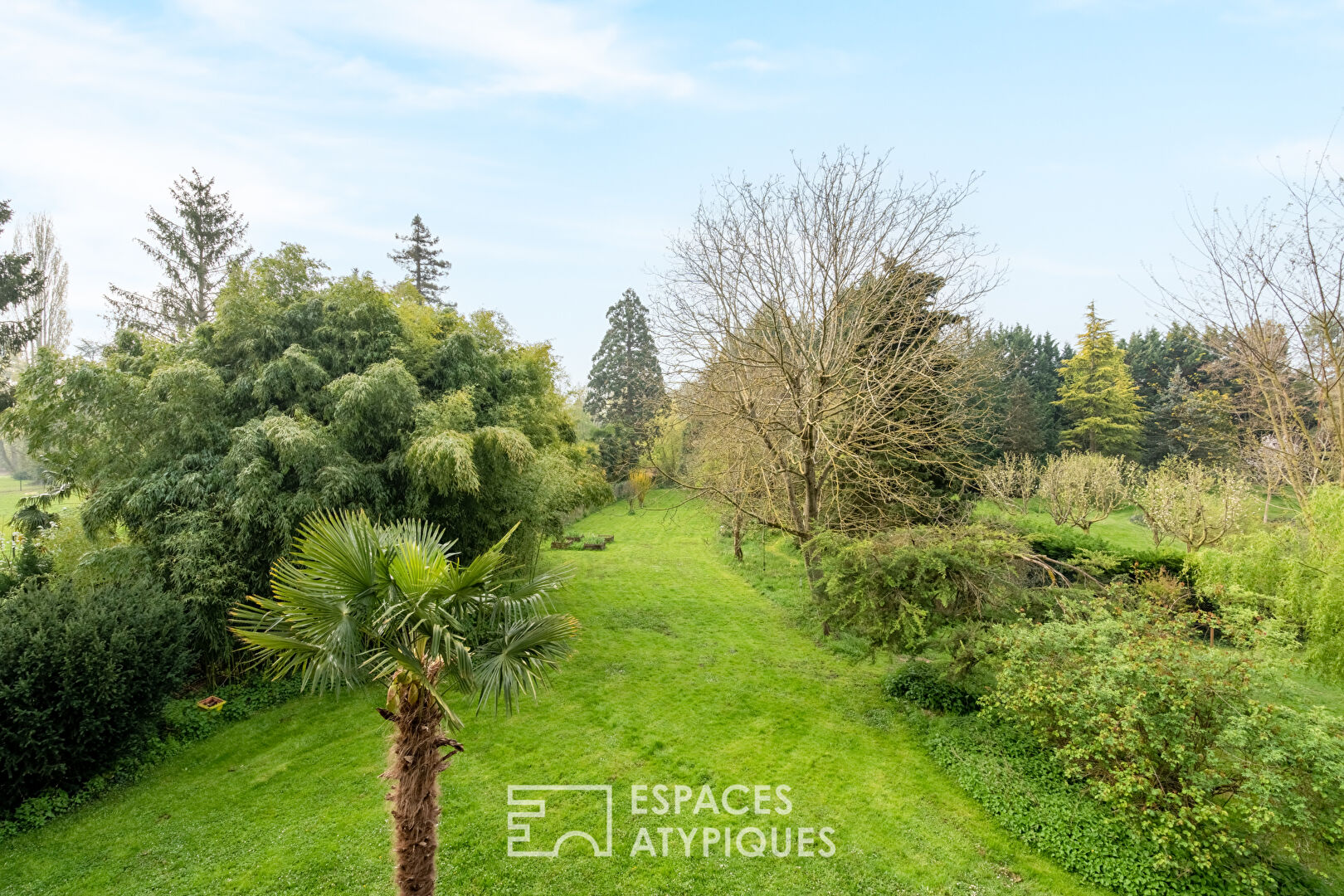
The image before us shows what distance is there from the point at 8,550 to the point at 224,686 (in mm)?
5320

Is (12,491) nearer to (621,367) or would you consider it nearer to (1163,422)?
(621,367)

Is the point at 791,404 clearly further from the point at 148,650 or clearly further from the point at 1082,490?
the point at 1082,490

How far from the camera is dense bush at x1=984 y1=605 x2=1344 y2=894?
3678 mm

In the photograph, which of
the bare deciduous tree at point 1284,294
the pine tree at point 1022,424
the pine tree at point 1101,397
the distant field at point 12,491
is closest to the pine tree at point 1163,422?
the pine tree at point 1101,397

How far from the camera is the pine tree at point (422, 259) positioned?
2461 centimetres

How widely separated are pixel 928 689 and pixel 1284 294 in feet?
22.8

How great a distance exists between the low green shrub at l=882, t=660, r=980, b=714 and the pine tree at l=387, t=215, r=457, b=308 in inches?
980

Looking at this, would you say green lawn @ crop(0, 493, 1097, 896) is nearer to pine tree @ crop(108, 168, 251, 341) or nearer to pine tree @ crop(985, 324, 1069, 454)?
pine tree @ crop(108, 168, 251, 341)

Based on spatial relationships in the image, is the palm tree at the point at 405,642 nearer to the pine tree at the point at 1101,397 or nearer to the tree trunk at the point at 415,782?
the tree trunk at the point at 415,782

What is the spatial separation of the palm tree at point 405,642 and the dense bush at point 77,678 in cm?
321

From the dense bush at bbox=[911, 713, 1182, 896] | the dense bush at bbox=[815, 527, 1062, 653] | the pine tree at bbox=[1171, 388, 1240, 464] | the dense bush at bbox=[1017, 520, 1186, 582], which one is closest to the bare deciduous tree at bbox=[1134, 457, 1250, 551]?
the dense bush at bbox=[1017, 520, 1186, 582]

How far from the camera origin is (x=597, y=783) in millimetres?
5422

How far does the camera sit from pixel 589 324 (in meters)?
34.8

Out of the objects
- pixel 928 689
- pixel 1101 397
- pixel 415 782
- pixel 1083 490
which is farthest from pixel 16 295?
pixel 1101 397
